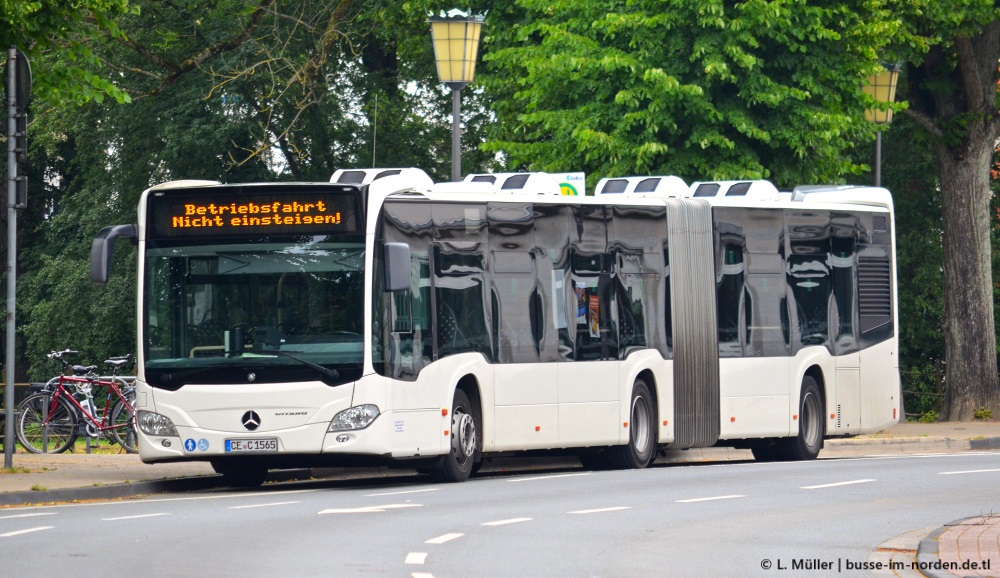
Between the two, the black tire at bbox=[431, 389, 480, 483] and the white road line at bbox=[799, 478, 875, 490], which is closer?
the white road line at bbox=[799, 478, 875, 490]

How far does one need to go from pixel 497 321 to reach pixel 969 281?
16.6 metres

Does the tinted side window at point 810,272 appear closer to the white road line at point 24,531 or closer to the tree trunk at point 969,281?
the tree trunk at point 969,281

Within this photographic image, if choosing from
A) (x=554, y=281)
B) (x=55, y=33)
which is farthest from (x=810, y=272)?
(x=55, y=33)

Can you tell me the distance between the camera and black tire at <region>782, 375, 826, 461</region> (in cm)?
2253

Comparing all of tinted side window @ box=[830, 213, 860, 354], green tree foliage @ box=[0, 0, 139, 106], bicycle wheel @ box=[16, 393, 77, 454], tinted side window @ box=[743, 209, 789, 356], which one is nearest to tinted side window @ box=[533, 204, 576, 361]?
tinted side window @ box=[743, 209, 789, 356]

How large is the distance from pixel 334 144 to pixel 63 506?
23009 millimetres

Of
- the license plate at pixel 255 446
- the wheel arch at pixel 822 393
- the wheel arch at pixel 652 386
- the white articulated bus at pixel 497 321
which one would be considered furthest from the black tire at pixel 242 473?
the wheel arch at pixel 822 393

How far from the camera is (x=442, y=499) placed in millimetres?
15195

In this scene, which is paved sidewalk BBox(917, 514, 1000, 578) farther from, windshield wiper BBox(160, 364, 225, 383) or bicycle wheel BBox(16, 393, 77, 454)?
bicycle wheel BBox(16, 393, 77, 454)

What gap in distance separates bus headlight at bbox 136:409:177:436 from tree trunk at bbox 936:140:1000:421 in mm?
19605

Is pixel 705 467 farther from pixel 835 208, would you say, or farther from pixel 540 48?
pixel 540 48

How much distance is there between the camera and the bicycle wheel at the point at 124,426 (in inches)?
894

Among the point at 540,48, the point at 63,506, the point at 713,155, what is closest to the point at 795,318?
the point at 713,155

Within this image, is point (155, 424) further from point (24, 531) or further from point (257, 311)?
point (24, 531)
